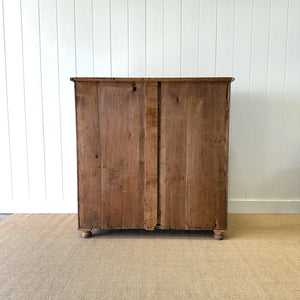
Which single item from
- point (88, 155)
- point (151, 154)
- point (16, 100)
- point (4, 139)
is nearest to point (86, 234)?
point (88, 155)

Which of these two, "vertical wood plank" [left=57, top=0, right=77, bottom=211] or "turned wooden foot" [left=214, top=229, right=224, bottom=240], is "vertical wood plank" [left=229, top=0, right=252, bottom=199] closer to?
"turned wooden foot" [left=214, top=229, right=224, bottom=240]

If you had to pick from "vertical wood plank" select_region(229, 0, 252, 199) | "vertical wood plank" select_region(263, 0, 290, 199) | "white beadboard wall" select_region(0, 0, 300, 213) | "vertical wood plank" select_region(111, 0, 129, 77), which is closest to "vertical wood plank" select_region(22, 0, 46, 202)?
"white beadboard wall" select_region(0, 0, 300, 213)

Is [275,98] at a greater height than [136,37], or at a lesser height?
lesser

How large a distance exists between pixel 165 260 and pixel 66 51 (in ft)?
5.84

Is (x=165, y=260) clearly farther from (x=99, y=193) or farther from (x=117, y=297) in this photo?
(x=99, y=193)

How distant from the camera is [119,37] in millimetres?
2133

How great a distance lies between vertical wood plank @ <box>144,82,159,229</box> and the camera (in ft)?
5.45

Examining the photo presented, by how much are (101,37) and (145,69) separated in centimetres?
44

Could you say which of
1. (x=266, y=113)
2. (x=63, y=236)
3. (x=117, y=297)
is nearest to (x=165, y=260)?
(x=117, y=297)

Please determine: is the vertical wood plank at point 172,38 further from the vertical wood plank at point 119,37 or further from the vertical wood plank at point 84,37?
the vertical wood plank at point 84,37

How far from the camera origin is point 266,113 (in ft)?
7.13

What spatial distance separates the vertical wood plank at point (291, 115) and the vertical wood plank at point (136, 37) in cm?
119

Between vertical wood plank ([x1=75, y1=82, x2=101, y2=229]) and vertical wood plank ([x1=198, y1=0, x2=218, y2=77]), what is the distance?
3.22 ft

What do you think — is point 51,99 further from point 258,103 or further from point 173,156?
point 258,103
